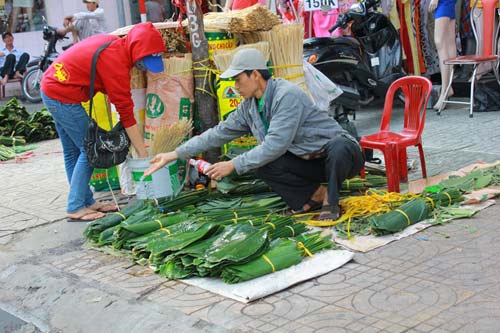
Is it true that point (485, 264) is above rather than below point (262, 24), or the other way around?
below

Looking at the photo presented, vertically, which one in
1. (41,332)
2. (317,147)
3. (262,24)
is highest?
(262,24)

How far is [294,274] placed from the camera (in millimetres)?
4172

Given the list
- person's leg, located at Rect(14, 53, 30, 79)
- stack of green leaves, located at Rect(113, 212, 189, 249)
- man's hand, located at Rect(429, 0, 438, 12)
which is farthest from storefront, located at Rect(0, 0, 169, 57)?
stack of green leaves, located at Rect(113, 212, 189, 249)

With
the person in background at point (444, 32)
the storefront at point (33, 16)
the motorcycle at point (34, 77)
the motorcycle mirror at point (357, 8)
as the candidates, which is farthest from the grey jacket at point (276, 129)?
the storefront at point (33, 16)

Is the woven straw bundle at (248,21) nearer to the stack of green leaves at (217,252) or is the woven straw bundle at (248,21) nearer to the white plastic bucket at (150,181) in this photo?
the white plastic bucket at (150,181)

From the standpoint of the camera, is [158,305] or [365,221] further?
[365,221]

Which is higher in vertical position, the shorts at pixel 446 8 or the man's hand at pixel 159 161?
the shorts at pixel 446 8

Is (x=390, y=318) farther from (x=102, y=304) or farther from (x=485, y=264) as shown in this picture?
(x=102, y=304)

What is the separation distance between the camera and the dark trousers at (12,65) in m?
14.2

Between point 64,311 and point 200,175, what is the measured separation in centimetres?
212

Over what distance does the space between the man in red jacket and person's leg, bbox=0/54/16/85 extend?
9.18 meters

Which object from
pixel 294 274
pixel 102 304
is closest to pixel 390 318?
pixel 294 274

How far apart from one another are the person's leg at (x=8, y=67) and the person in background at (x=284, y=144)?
1000 cm

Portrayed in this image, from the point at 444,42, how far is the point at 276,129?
4845mm
